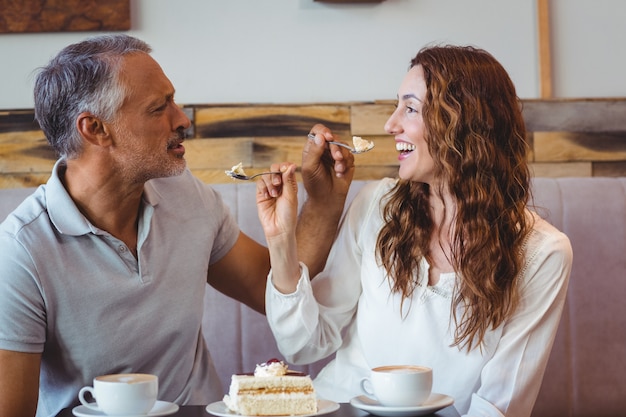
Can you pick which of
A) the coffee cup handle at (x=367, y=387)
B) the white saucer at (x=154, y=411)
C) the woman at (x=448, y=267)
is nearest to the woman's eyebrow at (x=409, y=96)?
the woman at (x=448, y=267)

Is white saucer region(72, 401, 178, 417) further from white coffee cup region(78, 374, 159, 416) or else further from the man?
the man

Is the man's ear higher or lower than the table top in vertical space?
higher

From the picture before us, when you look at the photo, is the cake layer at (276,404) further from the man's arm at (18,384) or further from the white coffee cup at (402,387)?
the man's arm at (18,384)

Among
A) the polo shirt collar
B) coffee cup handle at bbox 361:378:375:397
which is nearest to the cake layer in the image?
coffee cup handle at bbox 361:378:375:397

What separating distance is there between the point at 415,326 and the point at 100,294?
60cm

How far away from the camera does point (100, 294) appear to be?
1642 mm

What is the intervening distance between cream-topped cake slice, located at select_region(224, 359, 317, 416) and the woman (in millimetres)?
391

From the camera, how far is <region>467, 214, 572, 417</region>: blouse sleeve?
5.31 feet

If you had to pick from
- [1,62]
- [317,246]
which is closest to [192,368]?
[317,246]

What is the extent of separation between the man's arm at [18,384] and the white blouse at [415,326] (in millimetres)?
469

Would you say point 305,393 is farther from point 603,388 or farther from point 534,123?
point 534,123

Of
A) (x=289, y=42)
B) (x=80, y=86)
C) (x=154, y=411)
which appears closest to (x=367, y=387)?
(x=154, y=411)

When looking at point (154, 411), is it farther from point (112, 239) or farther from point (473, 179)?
point (473, 179)

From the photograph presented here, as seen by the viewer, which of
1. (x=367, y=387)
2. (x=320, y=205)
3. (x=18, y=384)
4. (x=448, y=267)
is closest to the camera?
Answer: (x=367, y=387)
